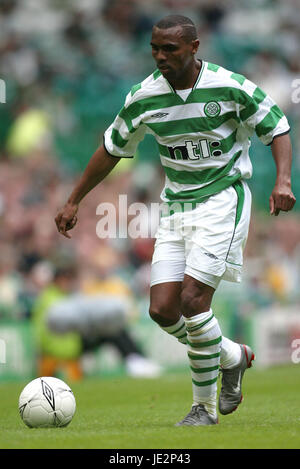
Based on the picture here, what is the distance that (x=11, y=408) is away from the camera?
812cm

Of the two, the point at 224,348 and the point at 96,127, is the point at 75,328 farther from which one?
the point at 224,348

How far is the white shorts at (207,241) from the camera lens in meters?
6.07

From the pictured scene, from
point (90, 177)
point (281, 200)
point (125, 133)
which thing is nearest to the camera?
point (281, 200)

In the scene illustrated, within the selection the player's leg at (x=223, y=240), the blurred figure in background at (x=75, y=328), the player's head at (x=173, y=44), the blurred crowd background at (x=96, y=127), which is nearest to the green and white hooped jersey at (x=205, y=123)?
the player's leg at (x=223, y=240)

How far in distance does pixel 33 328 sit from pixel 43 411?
6459 mm

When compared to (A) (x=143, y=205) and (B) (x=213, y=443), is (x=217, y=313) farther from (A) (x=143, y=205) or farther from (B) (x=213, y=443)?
(B) (x=213, y=443)

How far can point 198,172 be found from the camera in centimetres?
626

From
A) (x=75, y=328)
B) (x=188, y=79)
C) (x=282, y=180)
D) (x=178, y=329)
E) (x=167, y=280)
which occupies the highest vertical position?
Result: (x=188, y=79)

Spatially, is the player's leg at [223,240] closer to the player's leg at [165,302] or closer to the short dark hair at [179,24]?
the player's leg at [165,302]

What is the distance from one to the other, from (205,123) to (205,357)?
1.51m

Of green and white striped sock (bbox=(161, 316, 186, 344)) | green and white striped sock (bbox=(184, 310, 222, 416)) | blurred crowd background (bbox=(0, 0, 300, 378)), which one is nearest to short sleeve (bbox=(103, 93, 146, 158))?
green and white striped sock (bbox=(161, 316, 186, 344))

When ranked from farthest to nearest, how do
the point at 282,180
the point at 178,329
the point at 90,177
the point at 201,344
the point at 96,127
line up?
the point at 96,127, the point at 90,177, the point at 178,329, the point at 201,344, the point at 282,180

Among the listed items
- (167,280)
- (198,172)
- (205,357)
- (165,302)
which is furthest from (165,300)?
(198,172)

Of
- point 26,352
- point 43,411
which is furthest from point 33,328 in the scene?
point 43,411
